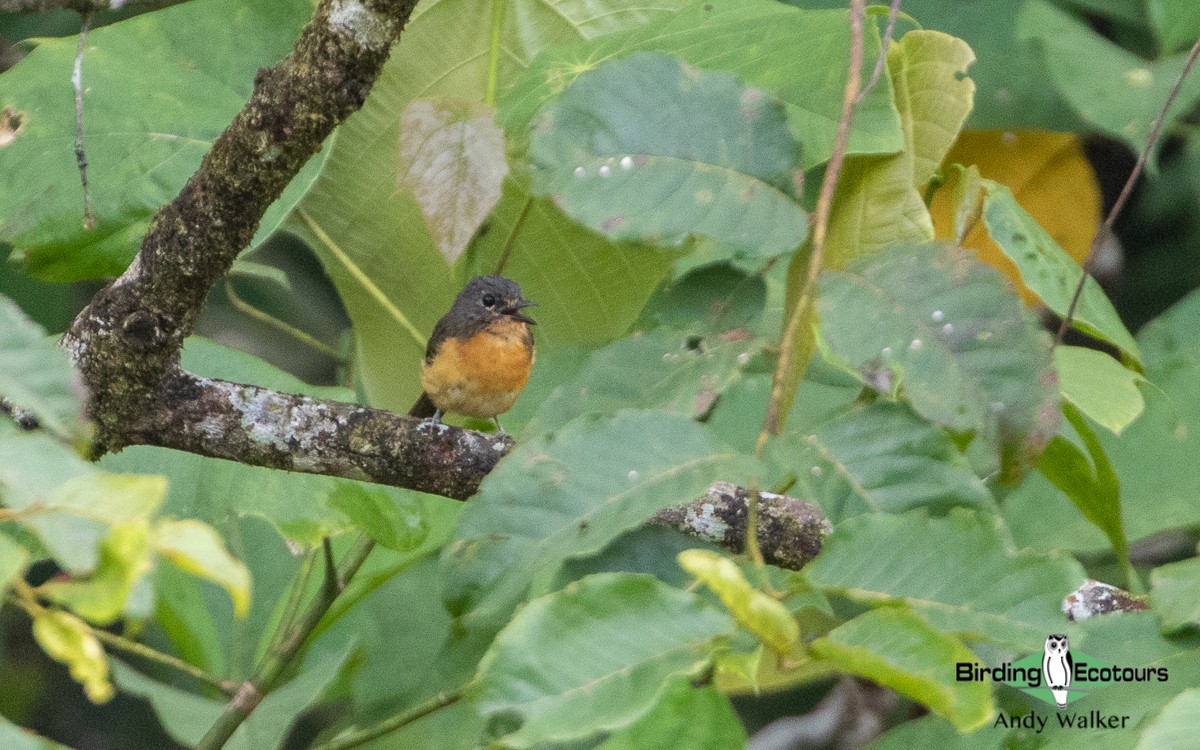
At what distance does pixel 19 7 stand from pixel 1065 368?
5.74 feet

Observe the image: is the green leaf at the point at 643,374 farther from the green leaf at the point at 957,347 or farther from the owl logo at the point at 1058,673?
the owl logo at the point at 1058,673

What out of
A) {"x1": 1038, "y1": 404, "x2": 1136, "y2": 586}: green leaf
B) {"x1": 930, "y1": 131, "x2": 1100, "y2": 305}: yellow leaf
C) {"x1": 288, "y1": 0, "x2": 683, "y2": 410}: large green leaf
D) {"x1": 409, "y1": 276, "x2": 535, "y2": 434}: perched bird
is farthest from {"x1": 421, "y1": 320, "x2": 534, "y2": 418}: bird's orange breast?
{"x1": 1038, "y1": 404, "x2": 1136, "y2": 586}: green leaf

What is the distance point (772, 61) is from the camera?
2.00m

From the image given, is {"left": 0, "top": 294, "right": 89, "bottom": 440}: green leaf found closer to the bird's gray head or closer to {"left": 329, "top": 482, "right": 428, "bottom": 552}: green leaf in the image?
{"left": 329, "top": 482, "right": 428, "bottom": 552}: green leaf

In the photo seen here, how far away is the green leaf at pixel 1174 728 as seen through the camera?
966mm

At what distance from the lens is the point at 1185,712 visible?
3.24 feet

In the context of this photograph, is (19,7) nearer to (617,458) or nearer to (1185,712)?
(617,458)

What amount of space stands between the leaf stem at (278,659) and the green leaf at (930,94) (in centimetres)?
149

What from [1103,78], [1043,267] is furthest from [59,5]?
[1103,78]

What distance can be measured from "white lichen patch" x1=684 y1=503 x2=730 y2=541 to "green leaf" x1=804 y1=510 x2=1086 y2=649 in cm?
77

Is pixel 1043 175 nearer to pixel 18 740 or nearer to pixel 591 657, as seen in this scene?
pixel 591 657

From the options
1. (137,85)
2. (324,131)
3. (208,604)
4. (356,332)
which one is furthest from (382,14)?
(208,604)

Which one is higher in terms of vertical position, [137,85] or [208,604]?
[137,85]

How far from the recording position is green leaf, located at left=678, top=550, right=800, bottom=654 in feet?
2.96
